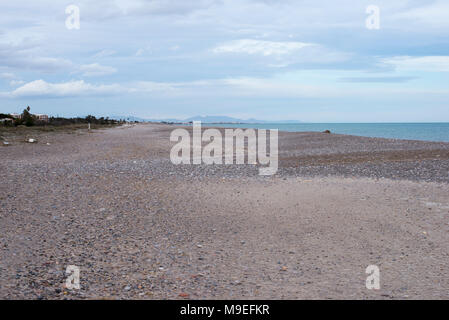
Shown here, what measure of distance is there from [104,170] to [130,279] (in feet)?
26.2

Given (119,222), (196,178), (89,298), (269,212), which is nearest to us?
(89,298)

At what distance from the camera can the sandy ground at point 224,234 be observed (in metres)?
4.39

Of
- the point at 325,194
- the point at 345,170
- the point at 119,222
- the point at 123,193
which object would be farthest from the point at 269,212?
the point at 345,170

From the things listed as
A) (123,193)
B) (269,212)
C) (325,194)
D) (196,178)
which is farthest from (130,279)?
(196,178)

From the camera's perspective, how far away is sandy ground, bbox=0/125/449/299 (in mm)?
4391

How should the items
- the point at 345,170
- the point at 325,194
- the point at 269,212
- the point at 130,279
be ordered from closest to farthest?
1. the point at 130,279
2. the point at 269,212
3. the point at 325,194
4. the point at 345,170

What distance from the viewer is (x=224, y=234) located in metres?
6.20

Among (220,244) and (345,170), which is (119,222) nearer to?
(220,244)
